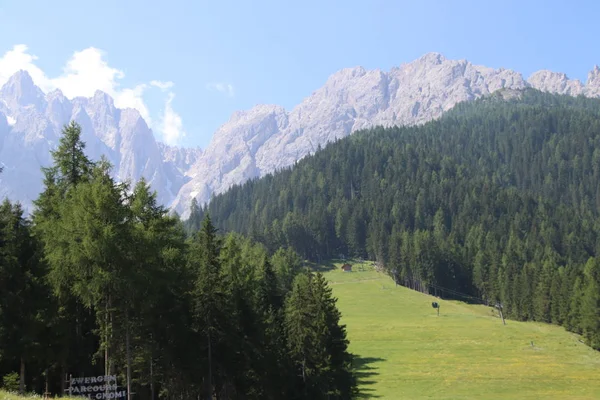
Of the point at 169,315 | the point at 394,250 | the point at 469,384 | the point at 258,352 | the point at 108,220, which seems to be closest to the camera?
the point at 108,220

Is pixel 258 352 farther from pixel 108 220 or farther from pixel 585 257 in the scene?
pixel 585 257

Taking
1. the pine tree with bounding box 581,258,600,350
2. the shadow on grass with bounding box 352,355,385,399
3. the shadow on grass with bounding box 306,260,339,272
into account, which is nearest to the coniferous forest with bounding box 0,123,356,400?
the shadow on grass with bounding box 352,355,385,399

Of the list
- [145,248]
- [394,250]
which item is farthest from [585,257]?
[145,248]

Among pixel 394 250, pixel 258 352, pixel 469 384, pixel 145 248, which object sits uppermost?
pixel 394 250

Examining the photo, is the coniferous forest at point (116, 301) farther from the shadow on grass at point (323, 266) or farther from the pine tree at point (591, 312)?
the shadow on grass at point (323, 266)

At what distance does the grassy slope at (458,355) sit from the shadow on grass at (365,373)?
14 cm

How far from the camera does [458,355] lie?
8494cm

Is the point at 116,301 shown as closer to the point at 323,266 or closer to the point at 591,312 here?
the point at 591,312

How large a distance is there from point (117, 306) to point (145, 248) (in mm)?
3609

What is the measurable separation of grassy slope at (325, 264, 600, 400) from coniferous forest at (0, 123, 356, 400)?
29.7 m

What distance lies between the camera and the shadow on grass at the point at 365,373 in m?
66.7

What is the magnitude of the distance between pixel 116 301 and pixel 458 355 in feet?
224

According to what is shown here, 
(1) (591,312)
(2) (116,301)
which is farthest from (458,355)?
(2) (116,301)

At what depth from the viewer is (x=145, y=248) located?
2991 centimetres
